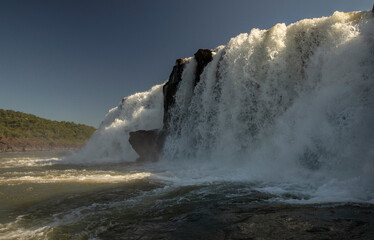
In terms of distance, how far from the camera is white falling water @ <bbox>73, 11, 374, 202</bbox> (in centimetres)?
730

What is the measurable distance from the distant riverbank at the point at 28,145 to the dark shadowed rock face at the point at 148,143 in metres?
36.3

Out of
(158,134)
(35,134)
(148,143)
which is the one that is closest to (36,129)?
(35,134)

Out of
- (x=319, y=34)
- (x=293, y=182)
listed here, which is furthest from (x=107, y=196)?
(x=319, y=34)

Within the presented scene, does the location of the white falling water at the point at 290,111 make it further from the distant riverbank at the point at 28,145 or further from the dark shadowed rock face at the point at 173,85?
the distant riverbank at the point at 28,145

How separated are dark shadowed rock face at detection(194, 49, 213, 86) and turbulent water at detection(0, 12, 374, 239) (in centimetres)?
71

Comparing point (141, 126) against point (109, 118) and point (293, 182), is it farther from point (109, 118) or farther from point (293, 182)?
point (293, 182)

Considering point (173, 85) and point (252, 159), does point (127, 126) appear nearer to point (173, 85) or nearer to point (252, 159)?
point (173, 85)

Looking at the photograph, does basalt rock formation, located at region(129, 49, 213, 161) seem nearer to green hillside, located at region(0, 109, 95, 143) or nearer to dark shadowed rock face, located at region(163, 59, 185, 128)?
dark shadowed rock face, located at region(163, 59, 185, 128)

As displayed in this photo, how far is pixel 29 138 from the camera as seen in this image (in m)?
49.8

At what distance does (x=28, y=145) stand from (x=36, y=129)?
27.3 feet

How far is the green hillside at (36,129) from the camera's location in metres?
49.8

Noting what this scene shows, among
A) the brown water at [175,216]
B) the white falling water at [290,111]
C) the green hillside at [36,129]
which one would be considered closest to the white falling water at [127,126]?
the white falling water at [290,111]

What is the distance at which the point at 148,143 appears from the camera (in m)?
18.8

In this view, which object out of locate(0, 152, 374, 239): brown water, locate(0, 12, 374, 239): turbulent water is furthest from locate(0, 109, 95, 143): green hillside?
locate(0, 152, 374, 239): brown water
